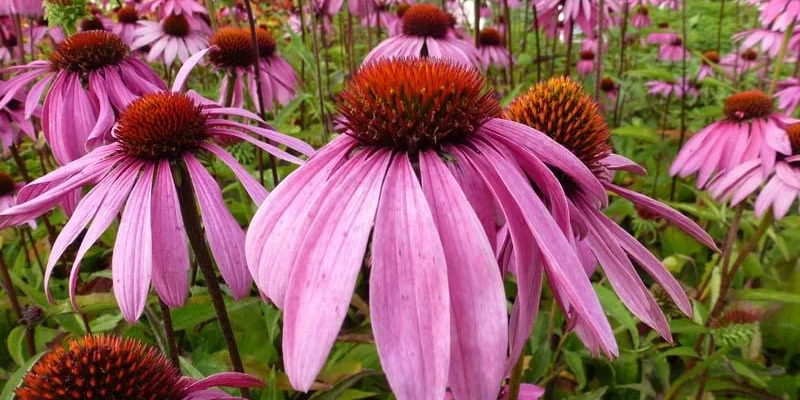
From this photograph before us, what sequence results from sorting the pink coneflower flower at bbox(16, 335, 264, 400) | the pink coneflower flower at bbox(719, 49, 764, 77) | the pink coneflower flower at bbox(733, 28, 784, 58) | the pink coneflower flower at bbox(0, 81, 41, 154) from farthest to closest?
1. the pink coneflower flower at bbox(719, 49, 764, 77)
2. the pink coneflower flower at bbox(733, 28, 784, 58)
3. the pink coneflower flower at bbox(0, 81, 41, 154)
4. the pink coneflower flower at bbox(16, 335, 264, 400)

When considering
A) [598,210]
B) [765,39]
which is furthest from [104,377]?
[765,39]

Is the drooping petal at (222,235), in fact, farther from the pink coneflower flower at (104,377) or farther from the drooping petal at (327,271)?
the drooping petal at (327,271)

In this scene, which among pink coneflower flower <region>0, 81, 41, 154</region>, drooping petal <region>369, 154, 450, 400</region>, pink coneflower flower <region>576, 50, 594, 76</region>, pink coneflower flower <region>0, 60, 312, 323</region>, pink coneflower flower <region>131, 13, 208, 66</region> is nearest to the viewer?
drooping petal <region>369, 154, 450, 400</region>

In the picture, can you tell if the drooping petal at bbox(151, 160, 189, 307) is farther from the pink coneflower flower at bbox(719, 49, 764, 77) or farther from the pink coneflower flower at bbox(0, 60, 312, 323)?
the pink coneflower flower at bbox(719, 49, 764, 77)

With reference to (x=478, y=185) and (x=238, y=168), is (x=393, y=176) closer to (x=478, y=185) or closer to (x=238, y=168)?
(x=478, y=185)

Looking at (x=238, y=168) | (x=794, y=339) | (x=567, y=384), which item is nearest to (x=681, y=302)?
(x=238, y=168)

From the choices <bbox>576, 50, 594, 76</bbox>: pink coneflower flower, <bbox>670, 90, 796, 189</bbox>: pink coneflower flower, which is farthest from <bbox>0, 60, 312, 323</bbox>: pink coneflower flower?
<bbox>576, 50, 594, 76</bbox>: pink coneflower flower

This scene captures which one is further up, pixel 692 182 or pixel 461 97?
pixel 461 97
